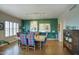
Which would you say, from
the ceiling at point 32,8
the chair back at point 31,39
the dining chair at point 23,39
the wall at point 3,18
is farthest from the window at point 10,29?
the chair back at point 31,39

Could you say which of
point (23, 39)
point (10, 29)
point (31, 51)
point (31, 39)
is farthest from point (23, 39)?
point (10, 29)

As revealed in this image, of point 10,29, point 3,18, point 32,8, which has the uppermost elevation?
point 32,8

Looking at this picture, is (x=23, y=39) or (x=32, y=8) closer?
(x=32, y=8)

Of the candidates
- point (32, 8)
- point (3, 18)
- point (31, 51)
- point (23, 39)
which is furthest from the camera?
point (3, 18)

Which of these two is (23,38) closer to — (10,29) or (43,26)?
(10,29)

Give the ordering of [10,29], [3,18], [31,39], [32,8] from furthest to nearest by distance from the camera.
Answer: [10,29]
[3,18]
[31,39]
[32,8]

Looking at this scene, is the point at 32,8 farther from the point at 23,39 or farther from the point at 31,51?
the point at 31,51

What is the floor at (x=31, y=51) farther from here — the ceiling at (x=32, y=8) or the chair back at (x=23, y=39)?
the ceiling at (x=32, y=8)

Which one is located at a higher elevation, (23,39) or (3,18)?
(3,18)

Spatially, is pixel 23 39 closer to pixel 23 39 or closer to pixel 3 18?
pixel 23 39
